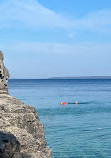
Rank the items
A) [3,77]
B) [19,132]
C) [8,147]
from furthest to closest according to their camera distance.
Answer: [3,77] → [19,132] → [8,147]

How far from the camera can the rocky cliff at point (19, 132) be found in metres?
9.91

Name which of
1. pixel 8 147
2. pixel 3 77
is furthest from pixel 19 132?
pixel 3 77

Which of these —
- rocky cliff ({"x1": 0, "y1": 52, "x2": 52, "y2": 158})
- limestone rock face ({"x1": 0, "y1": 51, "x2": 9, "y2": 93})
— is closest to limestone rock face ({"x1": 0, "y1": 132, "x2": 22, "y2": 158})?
rocky cliff ({"x1": 0, "y1": 52, "x2": 52, "y2": 158})

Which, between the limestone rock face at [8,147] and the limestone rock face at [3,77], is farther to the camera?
the limestone rock face at [3,77]

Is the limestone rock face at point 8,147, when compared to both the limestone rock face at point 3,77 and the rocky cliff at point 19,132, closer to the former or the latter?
the rocky cliff at point 19,132

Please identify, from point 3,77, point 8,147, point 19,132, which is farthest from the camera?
point 3,77

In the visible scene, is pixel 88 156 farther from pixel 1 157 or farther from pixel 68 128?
pixel 1 157

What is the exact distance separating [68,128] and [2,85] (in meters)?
20.5

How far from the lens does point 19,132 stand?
40.0 feet

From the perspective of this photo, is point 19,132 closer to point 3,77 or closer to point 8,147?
point 8,147

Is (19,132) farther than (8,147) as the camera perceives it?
Yes

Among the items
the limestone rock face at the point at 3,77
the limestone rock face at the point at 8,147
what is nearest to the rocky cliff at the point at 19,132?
the limestone rock face at the point at 8,147

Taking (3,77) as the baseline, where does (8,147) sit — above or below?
below

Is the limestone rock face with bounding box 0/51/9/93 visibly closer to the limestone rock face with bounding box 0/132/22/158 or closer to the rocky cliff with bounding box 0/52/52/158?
the rocky cliff with bounding box 0/52/52/158
